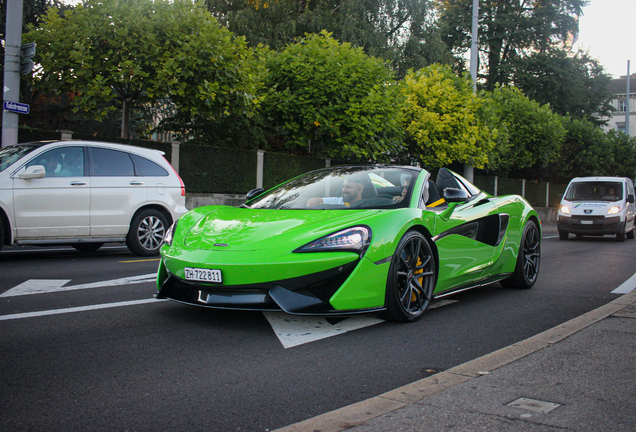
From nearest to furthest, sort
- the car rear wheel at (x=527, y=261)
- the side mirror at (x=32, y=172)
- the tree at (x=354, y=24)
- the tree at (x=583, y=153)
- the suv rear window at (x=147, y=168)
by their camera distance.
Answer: the car rear wheel at (x=527, y=261) < the side mirror at (x=32, y=172) < the suv rear window at (x=147, y=168) < the tree at (x=354, y=24) < the tree at (x=583, y=153)

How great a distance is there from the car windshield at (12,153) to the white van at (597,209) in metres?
14.3

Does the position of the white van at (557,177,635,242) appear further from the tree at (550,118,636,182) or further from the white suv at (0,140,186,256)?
the tree at (550,118,636,182)

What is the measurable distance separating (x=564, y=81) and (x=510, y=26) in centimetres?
579

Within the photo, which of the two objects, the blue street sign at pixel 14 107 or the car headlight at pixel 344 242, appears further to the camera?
the blue street sign at pixel 14 107

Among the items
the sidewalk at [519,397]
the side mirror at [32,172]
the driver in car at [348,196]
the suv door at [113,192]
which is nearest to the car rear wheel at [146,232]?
the suv door at [113,192]

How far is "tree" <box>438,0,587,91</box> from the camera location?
146 ft

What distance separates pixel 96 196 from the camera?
8.92m

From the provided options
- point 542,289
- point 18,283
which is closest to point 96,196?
point 18,283

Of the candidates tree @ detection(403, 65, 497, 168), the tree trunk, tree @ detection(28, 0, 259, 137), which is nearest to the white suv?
tree @ detection(28, 0, 259, 137)

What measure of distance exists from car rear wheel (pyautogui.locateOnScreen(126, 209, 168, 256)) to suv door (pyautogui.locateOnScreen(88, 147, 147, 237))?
0.15m

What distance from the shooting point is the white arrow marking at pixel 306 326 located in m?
4.35

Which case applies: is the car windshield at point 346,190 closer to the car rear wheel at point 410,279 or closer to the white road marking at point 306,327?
the car rear wheel at point 410,279

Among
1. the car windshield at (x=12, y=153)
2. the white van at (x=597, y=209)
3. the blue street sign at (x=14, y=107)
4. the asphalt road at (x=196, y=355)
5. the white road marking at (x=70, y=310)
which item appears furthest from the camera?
A: the white van at (x=597, y=209)

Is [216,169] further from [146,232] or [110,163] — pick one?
[110,163]
